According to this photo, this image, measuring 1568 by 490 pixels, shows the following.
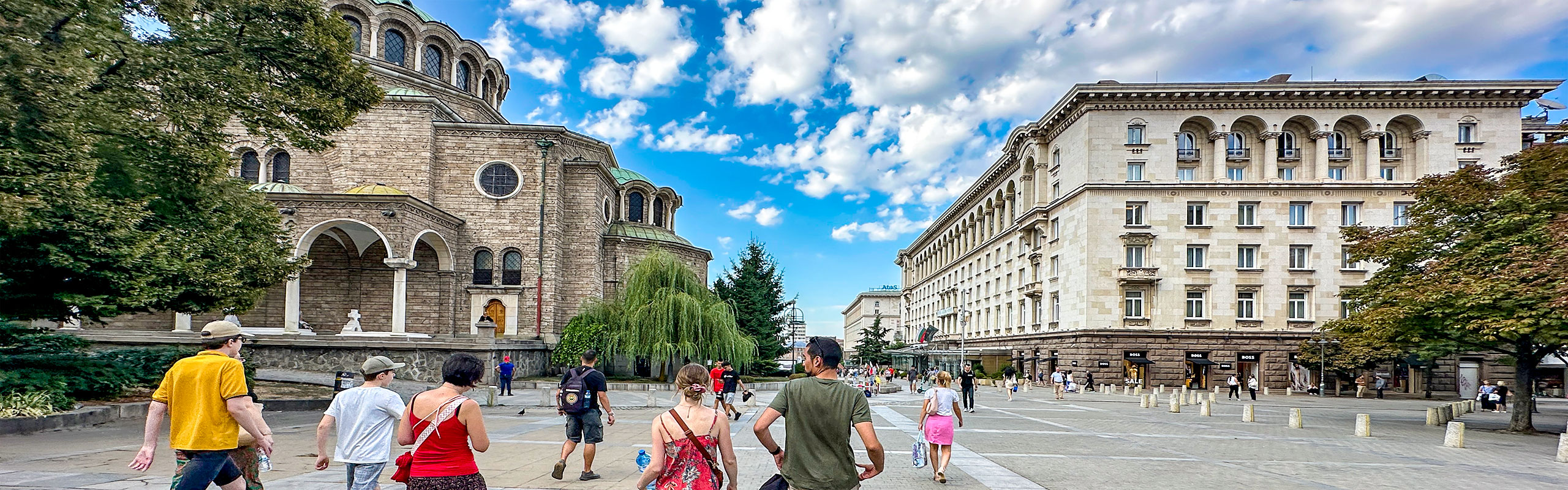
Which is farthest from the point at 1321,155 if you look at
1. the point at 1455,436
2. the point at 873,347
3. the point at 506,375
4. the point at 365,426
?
the point at 365,426

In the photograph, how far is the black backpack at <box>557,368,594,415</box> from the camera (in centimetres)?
888

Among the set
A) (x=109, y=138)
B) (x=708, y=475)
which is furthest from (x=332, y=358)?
(x=708, y=475)

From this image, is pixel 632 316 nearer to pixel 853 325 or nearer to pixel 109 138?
pixel 109 138

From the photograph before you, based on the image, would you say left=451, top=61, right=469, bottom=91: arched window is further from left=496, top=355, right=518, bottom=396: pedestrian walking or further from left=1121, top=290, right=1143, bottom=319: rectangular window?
left=1121, top=290, right=1143, bottom=319: rectangular window

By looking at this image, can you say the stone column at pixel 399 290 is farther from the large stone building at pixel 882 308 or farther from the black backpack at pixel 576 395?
the large stone building at pixel 882 308

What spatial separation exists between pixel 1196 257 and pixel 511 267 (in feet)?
109

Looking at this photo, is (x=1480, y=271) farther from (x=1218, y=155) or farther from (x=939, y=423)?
(x=1218, y=155)

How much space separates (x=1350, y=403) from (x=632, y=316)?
93.7 ft

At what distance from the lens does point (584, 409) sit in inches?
352

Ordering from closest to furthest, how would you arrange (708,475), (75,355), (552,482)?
(708,475), (552,482), (75,355)

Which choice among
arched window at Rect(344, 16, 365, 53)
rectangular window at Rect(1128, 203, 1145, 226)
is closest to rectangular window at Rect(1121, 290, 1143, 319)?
rectangular window at Rect(1128, 203, 1145, 226)

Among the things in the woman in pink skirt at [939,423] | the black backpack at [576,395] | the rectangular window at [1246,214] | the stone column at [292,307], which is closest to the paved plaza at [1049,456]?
the woman in pink skirt at [939,423]

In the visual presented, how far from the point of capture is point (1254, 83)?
3962 centimetres

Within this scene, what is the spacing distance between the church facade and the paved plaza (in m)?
14.5
